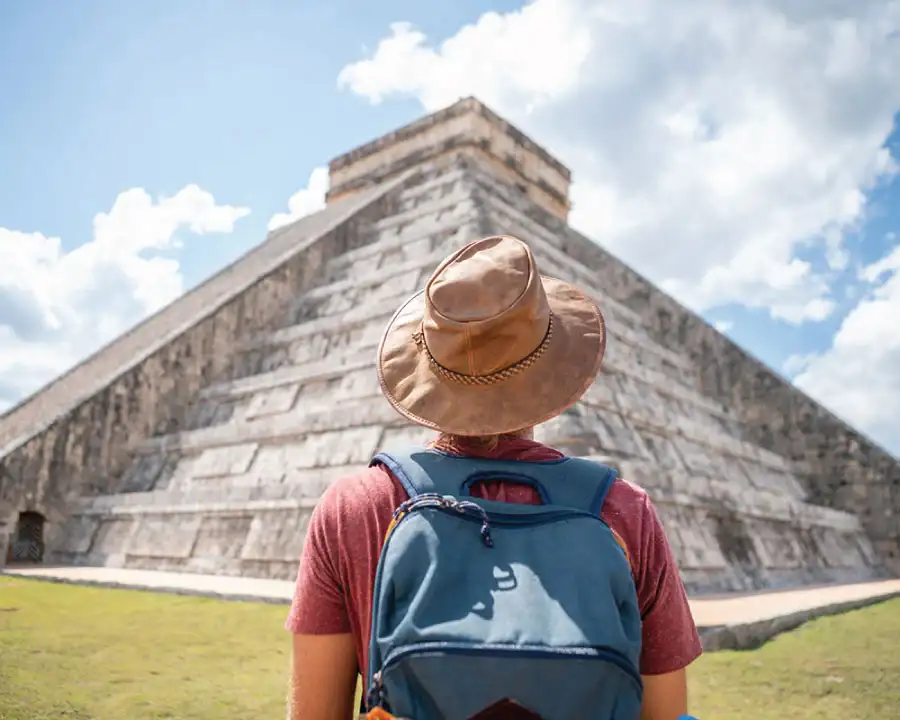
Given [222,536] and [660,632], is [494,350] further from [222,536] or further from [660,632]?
[222,536]

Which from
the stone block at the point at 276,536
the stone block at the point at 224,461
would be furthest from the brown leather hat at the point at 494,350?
the stone block at the point at 224,461

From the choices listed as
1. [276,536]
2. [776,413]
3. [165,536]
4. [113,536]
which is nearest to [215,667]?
[276,536]

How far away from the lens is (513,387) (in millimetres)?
1312

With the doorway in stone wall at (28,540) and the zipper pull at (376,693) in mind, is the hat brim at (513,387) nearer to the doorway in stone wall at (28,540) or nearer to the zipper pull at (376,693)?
the zipper pull at (376,693)

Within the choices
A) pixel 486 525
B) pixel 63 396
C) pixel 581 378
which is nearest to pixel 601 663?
pixel 486 525

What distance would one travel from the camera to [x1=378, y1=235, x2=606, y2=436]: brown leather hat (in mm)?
1273

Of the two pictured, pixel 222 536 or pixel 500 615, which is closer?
pixel 500 615

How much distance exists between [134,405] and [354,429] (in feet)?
10.9

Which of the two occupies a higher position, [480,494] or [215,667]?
[480,494]

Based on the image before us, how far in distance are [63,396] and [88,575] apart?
14.3 ft

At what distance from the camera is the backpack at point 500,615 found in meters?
1.02

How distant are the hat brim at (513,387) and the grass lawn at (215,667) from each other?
190 centimetres

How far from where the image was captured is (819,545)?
7.14 meters

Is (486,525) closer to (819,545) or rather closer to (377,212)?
(819,545)
